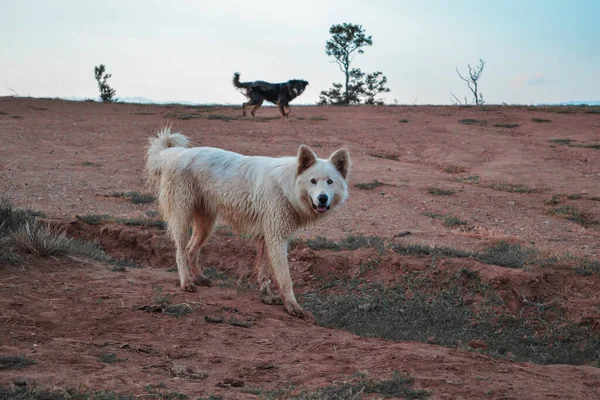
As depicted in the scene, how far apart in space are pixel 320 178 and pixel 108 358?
314 centimetres

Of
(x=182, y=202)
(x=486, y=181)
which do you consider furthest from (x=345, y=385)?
(x=486, y=181)

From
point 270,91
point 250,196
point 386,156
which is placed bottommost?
point 250,196

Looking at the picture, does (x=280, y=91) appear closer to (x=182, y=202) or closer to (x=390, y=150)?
(x=390, y=150)

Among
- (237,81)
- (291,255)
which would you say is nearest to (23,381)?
(291,255)

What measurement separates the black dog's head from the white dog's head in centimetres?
1862

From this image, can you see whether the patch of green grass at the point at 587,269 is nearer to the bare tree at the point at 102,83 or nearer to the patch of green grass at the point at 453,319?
the patch of green grass at the point at 453,319

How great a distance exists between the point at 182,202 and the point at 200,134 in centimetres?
1238

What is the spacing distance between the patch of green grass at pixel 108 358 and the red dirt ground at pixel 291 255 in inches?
2.5

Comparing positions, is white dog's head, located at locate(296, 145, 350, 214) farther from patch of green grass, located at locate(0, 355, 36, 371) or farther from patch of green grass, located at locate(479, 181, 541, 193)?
patch of green grass, located at locate(479, 181, 541, 193)

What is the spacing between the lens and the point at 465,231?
1072 cm

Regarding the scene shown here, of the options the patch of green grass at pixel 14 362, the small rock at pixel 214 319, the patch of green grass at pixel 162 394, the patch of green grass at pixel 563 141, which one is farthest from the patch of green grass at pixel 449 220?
the patch of green grass at pixel 563 141

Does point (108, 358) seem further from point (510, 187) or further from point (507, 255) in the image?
point (510, 187)

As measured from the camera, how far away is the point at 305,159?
23.1 feet

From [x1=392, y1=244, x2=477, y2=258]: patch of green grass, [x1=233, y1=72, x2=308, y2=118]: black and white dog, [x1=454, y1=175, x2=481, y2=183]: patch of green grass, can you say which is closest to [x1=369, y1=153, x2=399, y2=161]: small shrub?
[x1=454, y1=175, x2=481, y2=183]: patch of green grass
